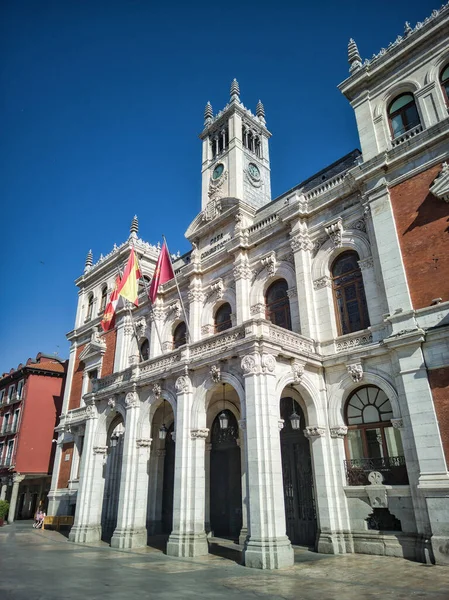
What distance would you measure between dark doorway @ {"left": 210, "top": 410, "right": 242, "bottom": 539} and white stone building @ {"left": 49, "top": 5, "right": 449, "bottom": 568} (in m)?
0.09

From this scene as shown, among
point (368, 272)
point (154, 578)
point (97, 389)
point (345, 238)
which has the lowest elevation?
point (154, 578)

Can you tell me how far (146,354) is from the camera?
2838 cm

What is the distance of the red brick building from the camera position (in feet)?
120

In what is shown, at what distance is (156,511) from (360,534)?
12.0 metres

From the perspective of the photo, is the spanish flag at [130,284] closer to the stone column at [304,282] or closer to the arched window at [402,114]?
the stone column at [304,282]

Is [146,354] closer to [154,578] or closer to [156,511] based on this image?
[156,511]

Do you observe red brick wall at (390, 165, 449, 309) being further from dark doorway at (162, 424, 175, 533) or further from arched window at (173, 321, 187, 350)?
dark doorway at (162, 424, 175, 533)

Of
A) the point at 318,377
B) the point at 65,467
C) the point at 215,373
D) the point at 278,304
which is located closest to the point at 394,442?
the point at 318,377

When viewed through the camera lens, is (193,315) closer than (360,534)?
No

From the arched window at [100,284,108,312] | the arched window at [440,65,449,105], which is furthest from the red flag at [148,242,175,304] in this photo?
the arched window at [440,65,449,105]

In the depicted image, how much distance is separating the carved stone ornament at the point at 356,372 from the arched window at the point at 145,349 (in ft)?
49.5

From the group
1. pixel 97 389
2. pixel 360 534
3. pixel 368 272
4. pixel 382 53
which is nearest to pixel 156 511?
pixel 97 389

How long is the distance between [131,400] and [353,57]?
64.5 feet

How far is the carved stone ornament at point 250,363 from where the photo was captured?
49.2ft
